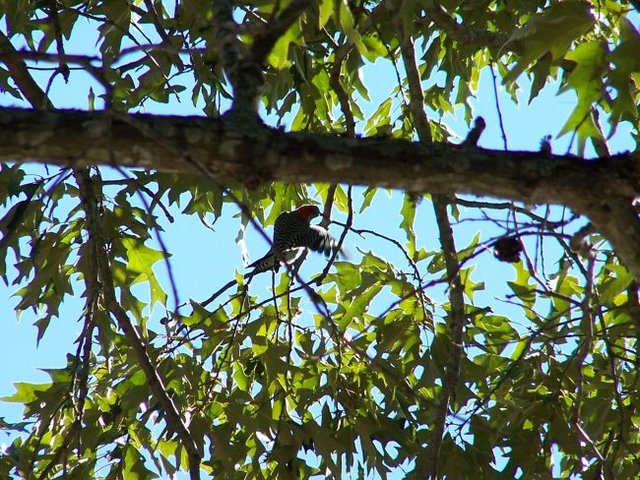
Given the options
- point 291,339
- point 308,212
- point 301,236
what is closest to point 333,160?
point 291,339

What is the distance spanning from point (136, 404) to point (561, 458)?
2.20m

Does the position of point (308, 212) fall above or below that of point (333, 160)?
above

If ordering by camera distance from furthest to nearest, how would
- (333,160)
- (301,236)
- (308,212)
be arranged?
(308,212)
(301,236)
(333,160)

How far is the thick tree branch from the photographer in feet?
7.02

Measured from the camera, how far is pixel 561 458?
4.67 meters

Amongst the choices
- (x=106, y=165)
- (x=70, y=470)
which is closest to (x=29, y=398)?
(x=70, y=470)

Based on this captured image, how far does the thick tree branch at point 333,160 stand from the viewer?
214 centimetres

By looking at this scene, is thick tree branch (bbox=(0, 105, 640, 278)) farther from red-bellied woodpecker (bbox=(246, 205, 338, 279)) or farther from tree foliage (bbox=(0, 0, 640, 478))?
red-bellied woodpecker (bbox=(246, 205, 338, 279))

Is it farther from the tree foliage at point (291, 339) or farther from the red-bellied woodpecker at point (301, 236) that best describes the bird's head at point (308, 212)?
the tree foliage at point (291, 339)

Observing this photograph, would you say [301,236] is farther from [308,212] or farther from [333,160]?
[333,160]

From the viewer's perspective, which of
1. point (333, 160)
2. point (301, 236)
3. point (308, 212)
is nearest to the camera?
point (333, 160)

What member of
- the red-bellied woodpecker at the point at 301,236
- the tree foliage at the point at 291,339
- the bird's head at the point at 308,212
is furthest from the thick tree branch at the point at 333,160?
the bird's head at the point at 308,212

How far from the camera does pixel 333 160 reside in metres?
2.29

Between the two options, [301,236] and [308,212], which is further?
[308,212]
